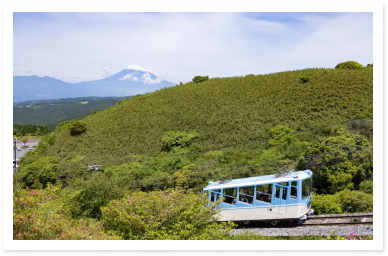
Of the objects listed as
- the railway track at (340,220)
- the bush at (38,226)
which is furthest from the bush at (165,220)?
the railway track at (340,220)

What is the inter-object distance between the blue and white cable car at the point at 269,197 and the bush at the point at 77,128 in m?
15.7

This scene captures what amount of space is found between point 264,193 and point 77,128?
1697 cm

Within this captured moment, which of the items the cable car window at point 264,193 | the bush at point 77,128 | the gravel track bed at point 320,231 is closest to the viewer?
the gravel track bed at point 320,231

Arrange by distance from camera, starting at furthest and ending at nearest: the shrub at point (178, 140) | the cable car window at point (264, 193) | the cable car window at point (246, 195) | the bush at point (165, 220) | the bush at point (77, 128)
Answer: the bush at point (77, 128) < the shrub at point (178, 140) < the cable car window at point (246, 195) < the cable car window at point (264, 193) < the bush at point (165, 220)

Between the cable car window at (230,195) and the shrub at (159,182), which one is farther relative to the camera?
the shrub at (159,182)

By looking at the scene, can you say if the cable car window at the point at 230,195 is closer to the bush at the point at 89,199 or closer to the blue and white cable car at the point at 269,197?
the blue and white cable car at the point at 269,197

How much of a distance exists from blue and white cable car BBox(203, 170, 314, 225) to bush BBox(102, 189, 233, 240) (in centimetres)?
67

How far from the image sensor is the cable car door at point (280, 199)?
6.45m

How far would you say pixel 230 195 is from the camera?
716cm

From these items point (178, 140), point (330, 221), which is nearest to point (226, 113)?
point (178, 140)

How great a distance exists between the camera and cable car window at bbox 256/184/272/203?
21.6 feet

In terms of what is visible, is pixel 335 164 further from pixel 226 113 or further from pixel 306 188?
pixel 226 113
